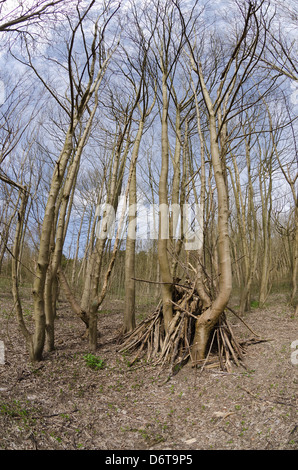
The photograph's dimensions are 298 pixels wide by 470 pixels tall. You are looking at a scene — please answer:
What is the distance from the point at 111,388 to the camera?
134 inches

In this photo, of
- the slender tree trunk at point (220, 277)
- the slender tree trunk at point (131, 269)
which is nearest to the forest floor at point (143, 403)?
the slender tree trunk at point (220, 277)

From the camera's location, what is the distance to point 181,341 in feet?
13.6

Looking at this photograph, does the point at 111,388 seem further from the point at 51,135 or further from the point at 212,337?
the point at 51,135

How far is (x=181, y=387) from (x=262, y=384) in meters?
0.86

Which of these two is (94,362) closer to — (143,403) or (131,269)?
(143,403)

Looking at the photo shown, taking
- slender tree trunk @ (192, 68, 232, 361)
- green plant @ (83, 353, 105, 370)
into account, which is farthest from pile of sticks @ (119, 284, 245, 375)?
green plant @ (83, 353, 105, 370)

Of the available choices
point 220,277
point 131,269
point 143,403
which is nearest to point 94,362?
point 143,403

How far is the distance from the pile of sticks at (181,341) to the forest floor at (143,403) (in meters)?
0.13

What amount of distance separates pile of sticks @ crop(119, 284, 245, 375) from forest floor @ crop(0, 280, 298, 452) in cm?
13

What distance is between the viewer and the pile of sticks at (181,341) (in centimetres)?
386

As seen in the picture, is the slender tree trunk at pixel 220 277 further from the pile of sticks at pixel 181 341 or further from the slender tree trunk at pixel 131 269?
the slender tree trunk at pixel 131 269

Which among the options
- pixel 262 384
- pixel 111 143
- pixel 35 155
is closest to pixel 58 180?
pixel 262 384

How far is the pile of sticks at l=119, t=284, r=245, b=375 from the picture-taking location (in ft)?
12.7

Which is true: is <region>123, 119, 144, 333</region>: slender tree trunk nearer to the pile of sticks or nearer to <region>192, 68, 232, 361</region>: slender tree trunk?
the pile of sticks
